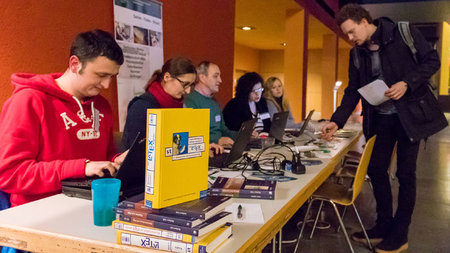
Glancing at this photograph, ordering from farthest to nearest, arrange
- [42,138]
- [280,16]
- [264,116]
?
[280,16] < [264,116] < [42,138]

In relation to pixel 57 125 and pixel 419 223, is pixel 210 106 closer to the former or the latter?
pixel 57 125

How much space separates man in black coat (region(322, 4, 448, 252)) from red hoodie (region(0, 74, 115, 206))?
5.95 feet

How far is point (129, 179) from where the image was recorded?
4.30 feet

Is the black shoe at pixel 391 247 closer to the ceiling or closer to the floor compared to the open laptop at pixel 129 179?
closer to the floor

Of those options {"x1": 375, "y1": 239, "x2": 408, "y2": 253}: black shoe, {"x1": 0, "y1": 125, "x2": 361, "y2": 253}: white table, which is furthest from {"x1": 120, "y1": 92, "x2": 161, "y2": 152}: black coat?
{"x1": 375, "y1": 239, "x2": 408, "y2": 253}: black shoe

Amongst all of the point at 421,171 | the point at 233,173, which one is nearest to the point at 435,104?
the point at 233,173

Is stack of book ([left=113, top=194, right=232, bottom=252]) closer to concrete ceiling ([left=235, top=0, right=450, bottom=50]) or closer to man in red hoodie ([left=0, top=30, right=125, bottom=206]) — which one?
man in red hoodie ([left=0, top=30, right=125, bottom=206])

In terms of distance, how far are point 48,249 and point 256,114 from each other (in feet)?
10.5

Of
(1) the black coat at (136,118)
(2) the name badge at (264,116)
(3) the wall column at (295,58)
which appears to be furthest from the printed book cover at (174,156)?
(3) the wall column at (295,58)

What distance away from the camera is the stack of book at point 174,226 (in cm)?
94

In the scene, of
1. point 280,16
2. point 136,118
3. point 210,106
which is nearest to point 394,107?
point 210,106

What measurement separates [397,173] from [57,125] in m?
2.14

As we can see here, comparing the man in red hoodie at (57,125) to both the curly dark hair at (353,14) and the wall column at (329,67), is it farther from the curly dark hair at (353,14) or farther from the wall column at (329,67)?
the wall column at (329,67)

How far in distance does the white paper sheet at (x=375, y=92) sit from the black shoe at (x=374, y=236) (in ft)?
3.08
